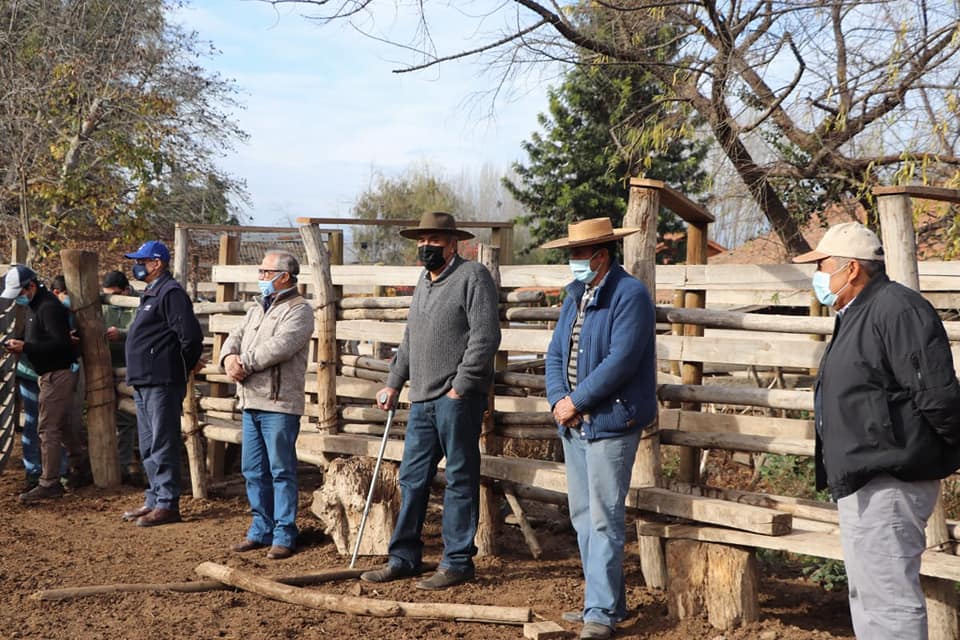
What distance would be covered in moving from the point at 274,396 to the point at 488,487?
1.44m

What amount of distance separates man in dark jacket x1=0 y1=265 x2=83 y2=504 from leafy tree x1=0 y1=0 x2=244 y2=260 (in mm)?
4672

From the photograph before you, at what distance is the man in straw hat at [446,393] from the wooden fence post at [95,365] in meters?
3.70

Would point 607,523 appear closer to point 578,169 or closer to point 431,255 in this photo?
point 431,255

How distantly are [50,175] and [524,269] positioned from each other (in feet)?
29.3

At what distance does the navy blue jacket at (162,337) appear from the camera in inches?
280

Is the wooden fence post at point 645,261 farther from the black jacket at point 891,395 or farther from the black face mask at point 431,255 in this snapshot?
the black jacket at point 891,395

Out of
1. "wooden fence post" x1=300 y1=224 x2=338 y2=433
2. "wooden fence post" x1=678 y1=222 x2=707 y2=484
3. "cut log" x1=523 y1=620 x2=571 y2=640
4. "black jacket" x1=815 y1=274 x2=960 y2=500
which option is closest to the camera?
"black jacket" x1=815 y1=274 x2=960 y2=500

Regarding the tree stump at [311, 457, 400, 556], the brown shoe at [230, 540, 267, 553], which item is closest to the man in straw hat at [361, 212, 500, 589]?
the tree stump at [311, 457, 400, 556]

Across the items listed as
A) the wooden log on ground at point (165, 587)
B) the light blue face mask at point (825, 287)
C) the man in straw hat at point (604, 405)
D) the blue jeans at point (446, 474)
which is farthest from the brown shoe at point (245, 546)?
the light blue face mask at point (825, 287)

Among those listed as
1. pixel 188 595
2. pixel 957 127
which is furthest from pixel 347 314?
pixel 957 127

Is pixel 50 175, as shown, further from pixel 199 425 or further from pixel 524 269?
pixel 524 269

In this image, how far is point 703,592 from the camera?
4926mm

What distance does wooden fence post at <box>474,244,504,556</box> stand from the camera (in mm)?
6312

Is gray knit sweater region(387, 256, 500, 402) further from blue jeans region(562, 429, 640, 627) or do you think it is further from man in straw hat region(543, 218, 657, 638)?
blue jeans region(562, 429, 640, 627)
